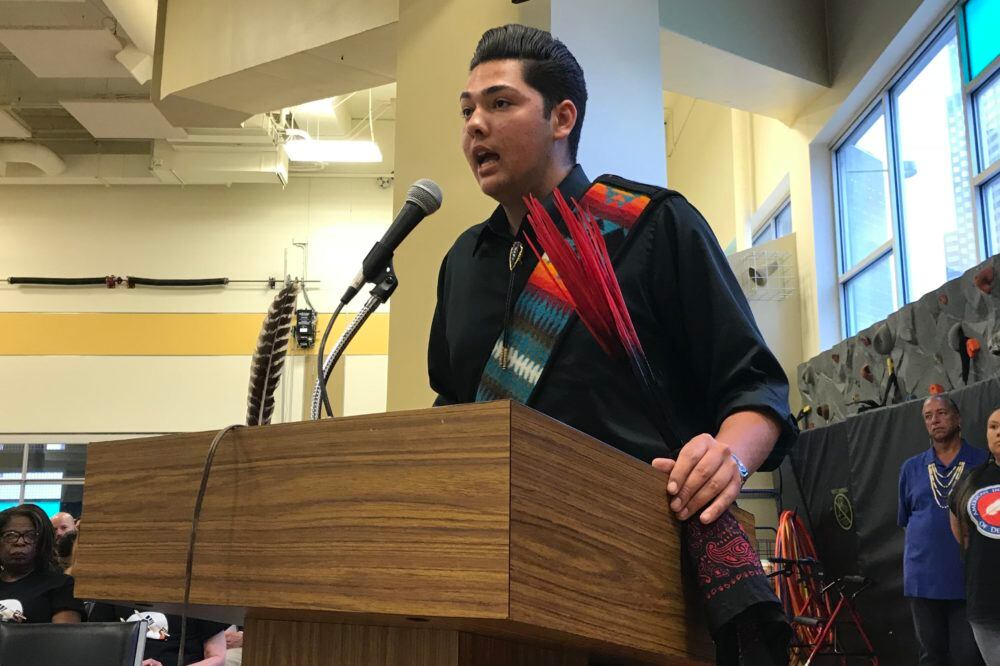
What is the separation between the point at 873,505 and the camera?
19.6 feet

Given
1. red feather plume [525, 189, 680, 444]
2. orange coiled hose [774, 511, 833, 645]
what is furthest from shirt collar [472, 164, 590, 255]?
orange coiled hose [774, 511, 833, 645]

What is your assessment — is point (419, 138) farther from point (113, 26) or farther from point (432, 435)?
point (113, 26)

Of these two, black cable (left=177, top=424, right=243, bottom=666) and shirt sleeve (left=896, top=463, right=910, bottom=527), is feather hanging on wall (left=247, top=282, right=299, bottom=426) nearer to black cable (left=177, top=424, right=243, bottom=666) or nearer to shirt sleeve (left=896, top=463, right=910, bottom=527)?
black cable (left=177, top=424, right=243, bottom=666)

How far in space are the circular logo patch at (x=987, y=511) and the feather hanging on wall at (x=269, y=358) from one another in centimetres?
404

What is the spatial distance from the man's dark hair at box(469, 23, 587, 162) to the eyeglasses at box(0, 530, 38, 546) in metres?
3.31

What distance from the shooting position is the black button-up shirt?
3.67 feet

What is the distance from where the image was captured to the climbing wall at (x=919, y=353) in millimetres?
4770

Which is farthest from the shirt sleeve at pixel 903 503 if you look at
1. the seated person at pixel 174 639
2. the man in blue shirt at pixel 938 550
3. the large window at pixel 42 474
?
the large window at pixel 42 474

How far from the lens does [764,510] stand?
7.81 metres

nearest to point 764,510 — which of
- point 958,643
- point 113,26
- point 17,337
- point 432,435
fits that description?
point 958,643

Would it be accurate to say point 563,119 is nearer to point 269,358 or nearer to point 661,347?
point 661,347

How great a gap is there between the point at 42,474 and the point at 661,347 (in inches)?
483

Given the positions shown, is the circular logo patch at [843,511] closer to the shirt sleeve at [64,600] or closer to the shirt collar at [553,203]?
the shirt sleeve at [64,600]

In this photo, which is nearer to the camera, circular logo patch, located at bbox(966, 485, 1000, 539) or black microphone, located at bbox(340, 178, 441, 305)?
black microphone, located at bbox(340, 178, 441, 305)
